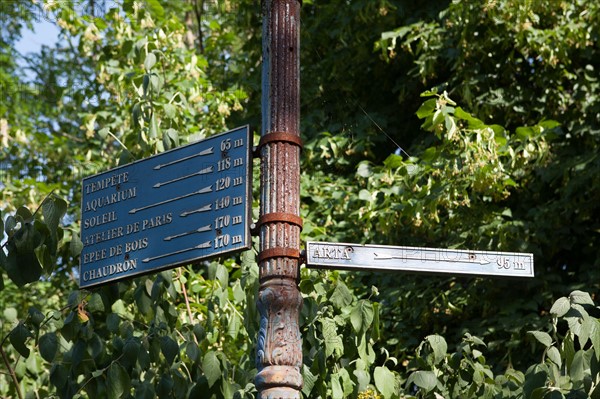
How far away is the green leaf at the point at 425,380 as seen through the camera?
5652mm

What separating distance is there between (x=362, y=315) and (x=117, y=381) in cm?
135

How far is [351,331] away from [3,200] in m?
5.55

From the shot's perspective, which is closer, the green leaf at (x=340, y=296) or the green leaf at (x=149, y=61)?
the green leaf at (x=340, y=296)

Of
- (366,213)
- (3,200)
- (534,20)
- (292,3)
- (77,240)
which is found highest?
(534,20)

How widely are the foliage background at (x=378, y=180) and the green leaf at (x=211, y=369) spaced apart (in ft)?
0.06

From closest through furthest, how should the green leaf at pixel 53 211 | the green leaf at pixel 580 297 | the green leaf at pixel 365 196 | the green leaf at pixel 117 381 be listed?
the green leaf at pixel 53 211, the green leaf at pixel 580 297, the green leaf at pixel 117 381, the green leaf at pixel 365 196

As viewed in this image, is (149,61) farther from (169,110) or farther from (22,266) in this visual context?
(22,266)

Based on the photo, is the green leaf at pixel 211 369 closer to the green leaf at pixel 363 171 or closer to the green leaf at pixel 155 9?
the green leaf at pixel 363 171

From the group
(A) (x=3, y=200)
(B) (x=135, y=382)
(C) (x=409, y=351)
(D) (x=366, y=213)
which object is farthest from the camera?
(A) (x=3, y=200)

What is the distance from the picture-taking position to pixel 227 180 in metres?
4.48

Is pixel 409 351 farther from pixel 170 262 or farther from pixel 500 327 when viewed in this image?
pixel 170 262

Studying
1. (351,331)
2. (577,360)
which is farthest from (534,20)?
(577,360)

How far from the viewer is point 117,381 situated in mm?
5449

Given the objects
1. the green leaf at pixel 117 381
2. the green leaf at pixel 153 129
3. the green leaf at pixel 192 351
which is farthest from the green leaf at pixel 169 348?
the green leaf at pixel 153 129
